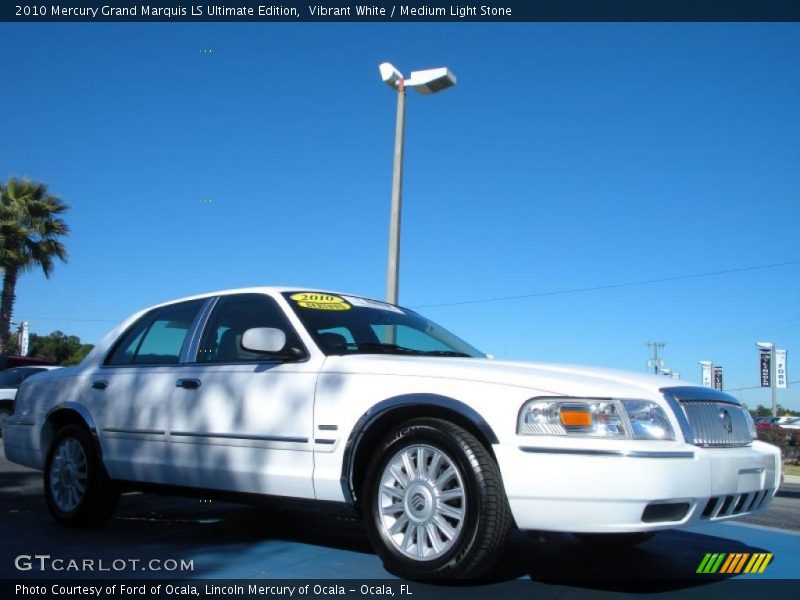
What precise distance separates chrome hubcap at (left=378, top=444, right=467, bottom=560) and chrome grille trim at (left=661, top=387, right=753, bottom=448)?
1077 mm

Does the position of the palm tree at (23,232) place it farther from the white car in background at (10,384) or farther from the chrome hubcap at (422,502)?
the chrome hubcap at (422,502)

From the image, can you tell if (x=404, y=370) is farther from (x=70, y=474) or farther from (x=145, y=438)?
(x=70, y=474)

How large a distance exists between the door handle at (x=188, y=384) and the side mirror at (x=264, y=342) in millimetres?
652

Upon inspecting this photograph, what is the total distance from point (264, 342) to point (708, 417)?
92.9 inches

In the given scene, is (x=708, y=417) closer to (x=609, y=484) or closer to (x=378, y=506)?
(x=609, y=484)

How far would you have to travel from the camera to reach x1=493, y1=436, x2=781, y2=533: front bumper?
11.4 ft

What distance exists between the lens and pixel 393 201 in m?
11.7

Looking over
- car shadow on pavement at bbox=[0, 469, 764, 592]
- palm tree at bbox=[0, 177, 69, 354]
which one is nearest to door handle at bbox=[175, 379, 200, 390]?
car shadow on pavement at bbox=[0, 469, 764, 592]

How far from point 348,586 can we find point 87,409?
276 centimetres

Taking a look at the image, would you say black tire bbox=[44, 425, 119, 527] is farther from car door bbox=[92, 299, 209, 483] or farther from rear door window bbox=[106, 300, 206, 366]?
rear door window bbox=[106, 300, 206, 366]

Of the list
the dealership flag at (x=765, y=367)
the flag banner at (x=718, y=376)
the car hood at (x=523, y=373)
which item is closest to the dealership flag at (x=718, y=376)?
the flag banner at (x=718, y=376)

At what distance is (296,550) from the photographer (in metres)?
4.68

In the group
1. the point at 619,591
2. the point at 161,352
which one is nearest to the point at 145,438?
the point at 161,352

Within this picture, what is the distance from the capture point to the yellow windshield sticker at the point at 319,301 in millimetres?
5082
